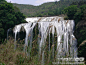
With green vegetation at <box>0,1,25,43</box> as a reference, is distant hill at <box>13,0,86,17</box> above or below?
above

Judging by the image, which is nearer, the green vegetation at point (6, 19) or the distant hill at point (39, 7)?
the green vegetation at point (6, 19)

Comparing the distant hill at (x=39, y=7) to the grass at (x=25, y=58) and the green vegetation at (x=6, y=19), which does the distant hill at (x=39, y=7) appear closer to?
the green vegetation at (x=6, y=19)

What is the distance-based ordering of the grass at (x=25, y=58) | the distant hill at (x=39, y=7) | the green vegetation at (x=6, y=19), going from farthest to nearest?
1. the distant hill at (x=39, y=7)
2. the green vegetation at (x=6, y=19)
3. the grass at (x=25, y=58)

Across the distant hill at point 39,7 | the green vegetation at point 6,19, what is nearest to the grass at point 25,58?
the green vegetation at point 6,19

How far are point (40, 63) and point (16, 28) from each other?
10369 mm

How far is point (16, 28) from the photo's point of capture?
12.2 meters

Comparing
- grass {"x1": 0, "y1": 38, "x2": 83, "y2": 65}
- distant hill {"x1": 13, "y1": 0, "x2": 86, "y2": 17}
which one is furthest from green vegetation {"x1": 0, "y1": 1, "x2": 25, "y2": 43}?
distant hill {"x1": 13, "y1": 0, "x2": 86, "y2": 17}

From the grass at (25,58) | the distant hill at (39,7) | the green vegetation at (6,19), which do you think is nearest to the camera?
the grass at (25,58)

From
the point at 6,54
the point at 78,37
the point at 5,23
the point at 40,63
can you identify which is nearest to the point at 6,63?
the point at 6,54

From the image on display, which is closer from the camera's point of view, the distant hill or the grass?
the grass

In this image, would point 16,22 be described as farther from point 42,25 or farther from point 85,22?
point 85,22

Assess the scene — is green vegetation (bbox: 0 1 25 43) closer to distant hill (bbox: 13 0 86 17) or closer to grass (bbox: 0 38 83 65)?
grass (bbox: 0 38 83 65)

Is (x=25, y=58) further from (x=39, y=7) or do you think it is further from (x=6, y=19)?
(x=39, y=7)

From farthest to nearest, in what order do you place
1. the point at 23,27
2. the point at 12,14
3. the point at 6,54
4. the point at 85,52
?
the point at 12,14 < the point at 23,27 < the point at 85,52 < the point at 6,54
